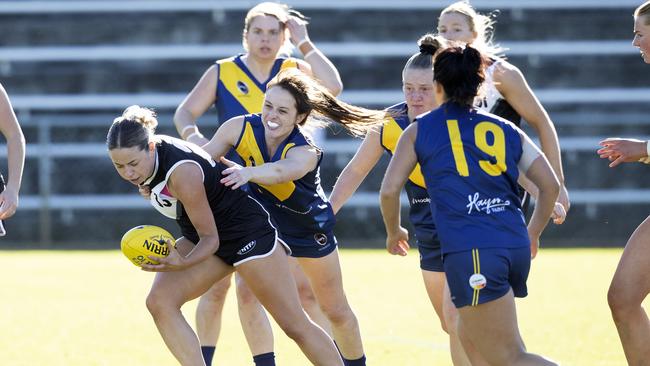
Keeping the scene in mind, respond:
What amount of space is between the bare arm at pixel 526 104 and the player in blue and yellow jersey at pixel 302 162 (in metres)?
0.60

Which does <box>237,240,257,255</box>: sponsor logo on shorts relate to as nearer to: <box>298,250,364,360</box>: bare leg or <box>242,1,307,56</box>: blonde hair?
<box>298,250,364,360</box>: bare leg

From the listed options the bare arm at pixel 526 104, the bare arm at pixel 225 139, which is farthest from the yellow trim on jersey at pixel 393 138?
the bare arm at pixel 225 139

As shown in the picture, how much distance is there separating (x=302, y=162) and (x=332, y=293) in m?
0.66

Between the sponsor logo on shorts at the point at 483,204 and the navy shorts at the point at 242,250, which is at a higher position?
the sponsor logo on shorts at the point at 483,204

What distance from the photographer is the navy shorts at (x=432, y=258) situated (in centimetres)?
537

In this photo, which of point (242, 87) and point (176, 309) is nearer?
point (176, 309)

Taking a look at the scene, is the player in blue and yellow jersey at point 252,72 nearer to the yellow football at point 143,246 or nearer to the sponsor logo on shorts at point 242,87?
the sponsor logo on shorts at point 242,87

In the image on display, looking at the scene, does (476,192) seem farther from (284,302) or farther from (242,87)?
(242,87)

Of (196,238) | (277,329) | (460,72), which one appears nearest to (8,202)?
(196,238)

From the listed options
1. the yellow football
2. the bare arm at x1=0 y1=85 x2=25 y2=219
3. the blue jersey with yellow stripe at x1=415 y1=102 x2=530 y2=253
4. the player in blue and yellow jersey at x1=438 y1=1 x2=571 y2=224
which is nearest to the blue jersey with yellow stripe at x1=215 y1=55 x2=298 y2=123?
the player in blue and yellow jersey at x1=438 y1=1 x2=571 y2=224

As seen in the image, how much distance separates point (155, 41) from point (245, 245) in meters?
15.2

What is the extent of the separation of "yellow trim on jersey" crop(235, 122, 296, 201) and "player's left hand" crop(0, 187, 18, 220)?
3.34 feet

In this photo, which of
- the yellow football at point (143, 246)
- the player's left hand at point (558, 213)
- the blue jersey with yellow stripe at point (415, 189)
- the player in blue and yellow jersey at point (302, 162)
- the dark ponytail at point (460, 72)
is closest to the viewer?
the dark ponytail at point (460, 72)

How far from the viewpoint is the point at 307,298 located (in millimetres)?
6086
